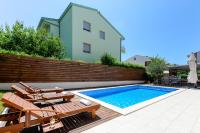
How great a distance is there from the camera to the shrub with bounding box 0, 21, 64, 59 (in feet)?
47.0

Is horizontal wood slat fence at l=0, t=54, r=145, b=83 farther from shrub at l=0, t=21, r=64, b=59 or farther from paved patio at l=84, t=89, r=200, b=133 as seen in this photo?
paved patio at l=84, t=89, r=200, b=133

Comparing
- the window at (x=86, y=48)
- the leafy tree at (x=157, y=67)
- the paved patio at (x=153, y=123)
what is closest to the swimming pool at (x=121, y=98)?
the paved patio at (x=153, y=123)

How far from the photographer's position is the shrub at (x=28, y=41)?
47.0ft

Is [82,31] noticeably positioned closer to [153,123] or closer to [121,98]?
[121,98]

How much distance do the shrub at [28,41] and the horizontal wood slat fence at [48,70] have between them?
3331 millimetres

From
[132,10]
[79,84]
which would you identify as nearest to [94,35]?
[132,10]

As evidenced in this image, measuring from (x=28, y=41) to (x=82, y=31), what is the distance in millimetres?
6823

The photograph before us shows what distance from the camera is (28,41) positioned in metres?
14.9

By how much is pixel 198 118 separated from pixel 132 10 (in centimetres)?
1805

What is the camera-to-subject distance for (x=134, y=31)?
28766 mm

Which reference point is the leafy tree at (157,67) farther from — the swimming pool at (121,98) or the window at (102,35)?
the window at (102,35)

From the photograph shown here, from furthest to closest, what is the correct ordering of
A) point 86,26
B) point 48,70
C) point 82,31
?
point 86,26 < point 82,31 < point 48,70

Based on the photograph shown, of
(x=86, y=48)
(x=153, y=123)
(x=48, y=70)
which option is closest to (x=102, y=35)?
(x=86, y=48)

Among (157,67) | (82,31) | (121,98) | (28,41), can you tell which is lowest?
(121,98)
